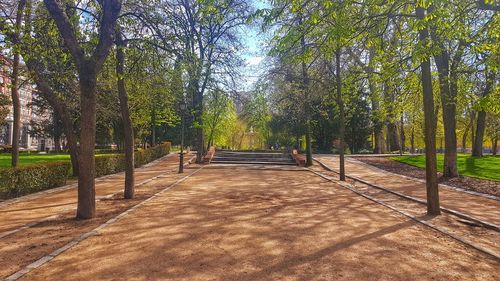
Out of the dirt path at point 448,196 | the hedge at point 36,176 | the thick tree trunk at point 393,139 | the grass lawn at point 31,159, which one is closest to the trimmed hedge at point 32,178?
the hedge at point 36,176

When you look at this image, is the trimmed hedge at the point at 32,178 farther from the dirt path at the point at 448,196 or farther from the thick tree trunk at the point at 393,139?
the thick tree trunk at the point at 393,139

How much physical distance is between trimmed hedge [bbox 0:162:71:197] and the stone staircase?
13.8 metres

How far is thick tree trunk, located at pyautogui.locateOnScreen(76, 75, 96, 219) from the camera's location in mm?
8016

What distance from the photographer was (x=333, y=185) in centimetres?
1505

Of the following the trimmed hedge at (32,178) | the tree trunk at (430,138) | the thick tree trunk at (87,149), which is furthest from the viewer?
the trimmed hedge at (32,178)

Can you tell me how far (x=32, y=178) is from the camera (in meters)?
12.4

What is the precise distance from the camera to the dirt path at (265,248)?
4844 mm

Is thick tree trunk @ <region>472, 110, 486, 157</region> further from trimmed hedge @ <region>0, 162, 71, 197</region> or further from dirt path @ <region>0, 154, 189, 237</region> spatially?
trimmed hedge @ <region>0, 162, 71, 197</region>

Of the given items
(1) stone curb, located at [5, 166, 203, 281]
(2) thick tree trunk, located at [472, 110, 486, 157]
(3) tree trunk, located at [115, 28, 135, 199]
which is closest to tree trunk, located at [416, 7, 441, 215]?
(1) stone curb, located at [5, 166, 203, 281]

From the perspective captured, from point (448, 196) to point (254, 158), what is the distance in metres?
17.7

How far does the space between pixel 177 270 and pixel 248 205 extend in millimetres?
5211

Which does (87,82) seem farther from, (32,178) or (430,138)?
(430,138)

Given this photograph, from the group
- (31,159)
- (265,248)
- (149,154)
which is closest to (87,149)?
(265,248)

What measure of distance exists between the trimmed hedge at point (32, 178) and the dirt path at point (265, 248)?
4540mm
